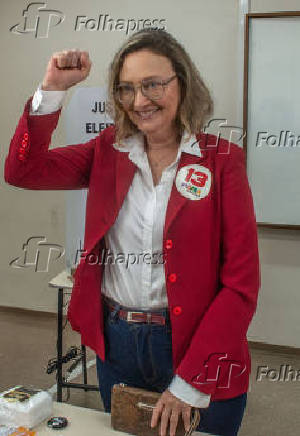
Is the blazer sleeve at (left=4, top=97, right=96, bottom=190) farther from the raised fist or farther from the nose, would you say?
the nose

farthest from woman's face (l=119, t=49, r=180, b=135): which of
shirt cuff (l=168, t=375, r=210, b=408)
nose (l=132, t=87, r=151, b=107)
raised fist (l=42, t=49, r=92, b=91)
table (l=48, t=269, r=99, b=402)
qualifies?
table (l=48, t=269, r=99, b=402)

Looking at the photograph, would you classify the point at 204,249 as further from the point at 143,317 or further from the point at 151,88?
the point at 151,88

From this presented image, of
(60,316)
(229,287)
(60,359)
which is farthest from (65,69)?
(60,359)

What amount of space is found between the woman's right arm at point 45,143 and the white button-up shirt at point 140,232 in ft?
0.08

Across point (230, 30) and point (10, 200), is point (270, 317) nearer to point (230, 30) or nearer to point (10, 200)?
point (230, 30)

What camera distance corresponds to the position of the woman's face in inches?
49.8

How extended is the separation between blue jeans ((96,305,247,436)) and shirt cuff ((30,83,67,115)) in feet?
1.76

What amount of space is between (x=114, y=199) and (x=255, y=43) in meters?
2.27

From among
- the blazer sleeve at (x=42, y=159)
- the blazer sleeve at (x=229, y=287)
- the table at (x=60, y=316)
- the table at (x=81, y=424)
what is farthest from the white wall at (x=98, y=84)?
the table at (x=81, y=424)

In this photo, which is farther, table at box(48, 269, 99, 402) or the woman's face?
table at box(48, 269, 99, 402)

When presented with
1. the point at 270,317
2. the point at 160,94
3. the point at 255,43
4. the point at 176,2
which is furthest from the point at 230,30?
the point at 160,94

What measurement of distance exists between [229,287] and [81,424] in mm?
503

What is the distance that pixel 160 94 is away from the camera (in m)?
1.27

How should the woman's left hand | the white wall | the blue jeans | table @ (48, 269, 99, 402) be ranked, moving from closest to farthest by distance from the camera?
the woman's left hand → the blue jeans → table @ (48, 269, 99, 402) → the white wall
